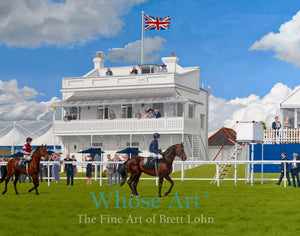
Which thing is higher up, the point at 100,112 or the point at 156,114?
the point at 100,112

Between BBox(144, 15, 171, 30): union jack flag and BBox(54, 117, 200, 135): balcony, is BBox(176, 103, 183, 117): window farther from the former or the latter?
BBox(144, 15, 171, 30): union jack flag

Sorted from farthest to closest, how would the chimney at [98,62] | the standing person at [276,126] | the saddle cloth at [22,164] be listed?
1. the chimney at [98,62]
2. the standing person at [276,126]
3. the saddle cloth at [22,164]

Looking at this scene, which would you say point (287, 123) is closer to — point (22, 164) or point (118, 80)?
point (118, 80)

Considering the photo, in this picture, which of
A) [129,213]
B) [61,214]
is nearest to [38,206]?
[61,214]

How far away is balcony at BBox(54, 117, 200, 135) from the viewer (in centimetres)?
4625

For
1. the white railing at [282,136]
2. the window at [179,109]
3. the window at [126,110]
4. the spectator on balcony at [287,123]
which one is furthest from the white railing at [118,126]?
the spectator on balcony at [287,123]

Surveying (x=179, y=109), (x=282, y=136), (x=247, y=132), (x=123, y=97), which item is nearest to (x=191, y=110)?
(x=179, y=109)

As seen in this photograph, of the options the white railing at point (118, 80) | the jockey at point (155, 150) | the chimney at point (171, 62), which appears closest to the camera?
the jockey at point (155, 150)

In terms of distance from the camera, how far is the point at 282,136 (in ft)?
135

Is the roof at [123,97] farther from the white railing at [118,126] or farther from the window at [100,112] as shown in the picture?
the white railing at [118,126]

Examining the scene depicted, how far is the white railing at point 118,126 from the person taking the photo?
4631cm

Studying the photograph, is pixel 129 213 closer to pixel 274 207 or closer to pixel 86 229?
pixel 86 229

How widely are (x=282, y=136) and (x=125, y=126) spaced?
13.5 metres

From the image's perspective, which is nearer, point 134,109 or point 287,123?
point 287,123
